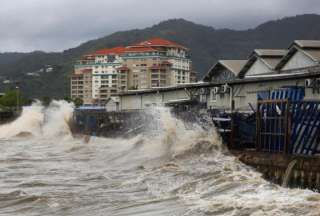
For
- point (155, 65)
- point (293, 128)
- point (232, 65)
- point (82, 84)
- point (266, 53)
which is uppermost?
point (155, 65)

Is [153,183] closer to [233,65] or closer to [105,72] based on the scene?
[233,65]

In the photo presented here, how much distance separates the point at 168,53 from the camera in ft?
496

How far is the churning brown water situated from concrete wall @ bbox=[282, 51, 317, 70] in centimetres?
1249

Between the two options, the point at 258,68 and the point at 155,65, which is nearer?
the point at 258,68

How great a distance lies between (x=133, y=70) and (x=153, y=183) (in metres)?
128

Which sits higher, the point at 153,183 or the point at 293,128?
the point at 293,128

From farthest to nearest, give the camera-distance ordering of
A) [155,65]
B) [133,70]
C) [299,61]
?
1. [133,70]
2. [155,65]
3. [299,61]

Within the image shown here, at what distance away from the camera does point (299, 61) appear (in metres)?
41.9

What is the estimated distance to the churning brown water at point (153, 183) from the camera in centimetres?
1464

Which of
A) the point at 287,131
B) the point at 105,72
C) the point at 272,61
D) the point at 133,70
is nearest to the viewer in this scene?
the point at 287,131

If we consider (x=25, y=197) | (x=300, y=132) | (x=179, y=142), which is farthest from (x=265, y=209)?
(x=179, y=142)

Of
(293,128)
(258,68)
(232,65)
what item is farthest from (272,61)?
(293,128)

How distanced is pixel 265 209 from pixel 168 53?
13880cm

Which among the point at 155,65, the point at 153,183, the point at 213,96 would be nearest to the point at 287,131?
the point at 153,183
